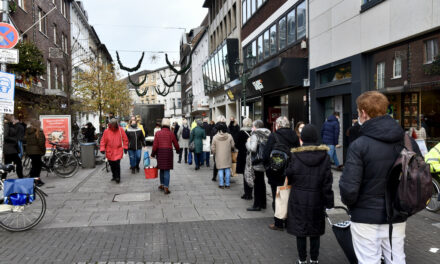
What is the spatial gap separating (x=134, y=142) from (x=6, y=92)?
551cm

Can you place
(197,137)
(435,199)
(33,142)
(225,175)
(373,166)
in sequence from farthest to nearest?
(197,137), (33,142), (225,175), (435,199), (373,166)

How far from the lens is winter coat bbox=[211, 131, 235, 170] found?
10070mm

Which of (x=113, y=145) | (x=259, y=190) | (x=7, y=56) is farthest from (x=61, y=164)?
(x=259, y=190)

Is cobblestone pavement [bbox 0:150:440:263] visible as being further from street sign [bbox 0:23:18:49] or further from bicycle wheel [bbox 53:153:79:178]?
street sign [bbox 0:23:18:49]

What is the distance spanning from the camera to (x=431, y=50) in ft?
30.0

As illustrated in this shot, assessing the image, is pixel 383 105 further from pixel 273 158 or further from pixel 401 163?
pixel 273 158

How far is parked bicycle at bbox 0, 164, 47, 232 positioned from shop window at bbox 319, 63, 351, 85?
391 inches

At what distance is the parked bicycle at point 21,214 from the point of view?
20.0 ft

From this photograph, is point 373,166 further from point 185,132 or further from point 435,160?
point 185,132

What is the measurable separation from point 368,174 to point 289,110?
1587 cm

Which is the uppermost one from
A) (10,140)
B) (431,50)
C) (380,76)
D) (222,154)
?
(431,50)

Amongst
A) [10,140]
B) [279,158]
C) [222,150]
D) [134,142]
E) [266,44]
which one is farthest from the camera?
[266,44]

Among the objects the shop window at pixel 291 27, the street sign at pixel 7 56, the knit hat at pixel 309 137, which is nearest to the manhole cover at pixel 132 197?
the street sign at pixel 7 56

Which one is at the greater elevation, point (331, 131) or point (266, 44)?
point (266, 44)
